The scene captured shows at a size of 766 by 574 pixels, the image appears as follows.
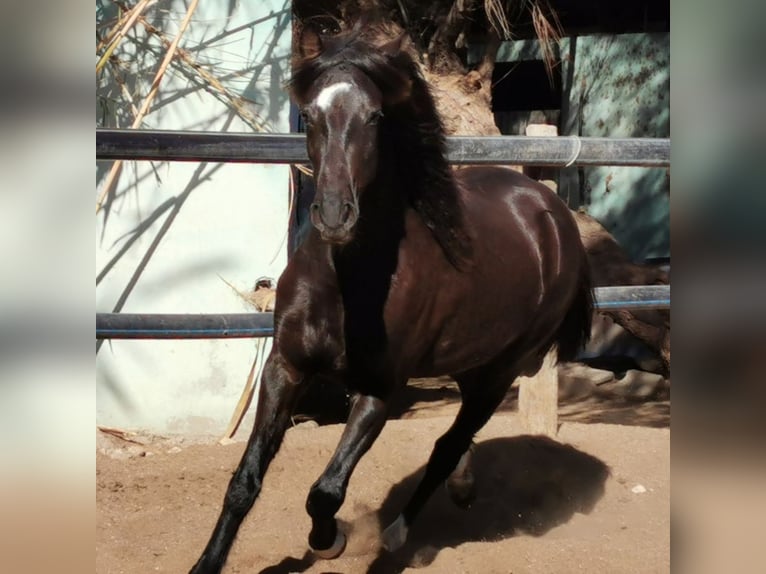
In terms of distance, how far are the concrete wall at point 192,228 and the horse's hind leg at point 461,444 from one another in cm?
232

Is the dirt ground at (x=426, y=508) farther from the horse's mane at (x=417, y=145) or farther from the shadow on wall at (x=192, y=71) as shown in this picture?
the shadow on wall at (x=192, y=71)

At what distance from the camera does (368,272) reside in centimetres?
342

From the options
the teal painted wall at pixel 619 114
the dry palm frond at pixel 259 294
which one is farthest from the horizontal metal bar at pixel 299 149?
the teal painted wall at pixel 619 114

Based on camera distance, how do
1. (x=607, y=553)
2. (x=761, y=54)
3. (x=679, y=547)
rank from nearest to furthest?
1. (x=761, y=54)
2. (x=679, y=547)
3. (x=607, y=553)

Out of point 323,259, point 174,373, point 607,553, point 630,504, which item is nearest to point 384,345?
point 323,259

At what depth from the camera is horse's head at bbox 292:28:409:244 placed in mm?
2906

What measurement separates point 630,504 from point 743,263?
4349 millimetres

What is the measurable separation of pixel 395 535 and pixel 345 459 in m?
0.97

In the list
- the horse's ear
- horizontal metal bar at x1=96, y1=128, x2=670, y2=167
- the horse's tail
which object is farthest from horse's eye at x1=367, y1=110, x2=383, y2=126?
the horse's tail

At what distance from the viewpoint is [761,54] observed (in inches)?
34.8

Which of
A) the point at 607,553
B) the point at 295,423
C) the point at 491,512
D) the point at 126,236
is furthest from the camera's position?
the point at 295,423

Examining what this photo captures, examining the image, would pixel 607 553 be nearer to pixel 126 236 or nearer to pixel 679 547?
pixel 679 547

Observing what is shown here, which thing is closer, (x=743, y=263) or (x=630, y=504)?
(x=743, y=263)

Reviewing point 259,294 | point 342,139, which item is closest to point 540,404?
point 259,294
